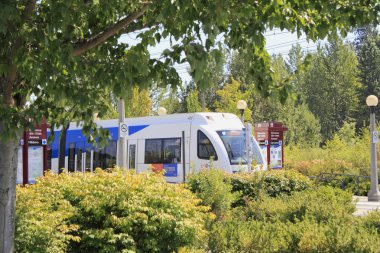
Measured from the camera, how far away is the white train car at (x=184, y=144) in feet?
69.3

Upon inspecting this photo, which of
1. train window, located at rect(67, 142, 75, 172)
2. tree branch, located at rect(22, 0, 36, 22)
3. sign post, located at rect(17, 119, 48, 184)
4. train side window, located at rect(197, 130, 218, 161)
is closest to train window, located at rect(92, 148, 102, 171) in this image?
train window, located at rect(67, 142, 75, 172)

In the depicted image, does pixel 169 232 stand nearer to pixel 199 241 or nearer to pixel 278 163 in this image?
pixel 199 241

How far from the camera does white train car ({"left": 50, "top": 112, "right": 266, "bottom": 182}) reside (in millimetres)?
21109

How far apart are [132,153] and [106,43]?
18.5 metres

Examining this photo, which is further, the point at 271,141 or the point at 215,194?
the point at 271,141

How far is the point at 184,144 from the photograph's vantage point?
21.8 meters

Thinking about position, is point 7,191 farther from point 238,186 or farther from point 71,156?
point 71,156

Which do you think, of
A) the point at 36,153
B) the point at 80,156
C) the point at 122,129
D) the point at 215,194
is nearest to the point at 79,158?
the point at 80,156

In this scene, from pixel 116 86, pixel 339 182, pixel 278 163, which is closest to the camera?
pixel 116 86

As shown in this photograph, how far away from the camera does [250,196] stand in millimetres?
14242

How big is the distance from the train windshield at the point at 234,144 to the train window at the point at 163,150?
1.83 meters

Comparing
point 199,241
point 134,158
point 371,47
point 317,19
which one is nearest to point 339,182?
point 134,158

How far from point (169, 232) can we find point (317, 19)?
3423mm

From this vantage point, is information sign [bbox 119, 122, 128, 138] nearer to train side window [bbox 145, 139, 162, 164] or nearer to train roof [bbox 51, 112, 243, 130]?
train roof [bbox 51, 112, 243, 130]
